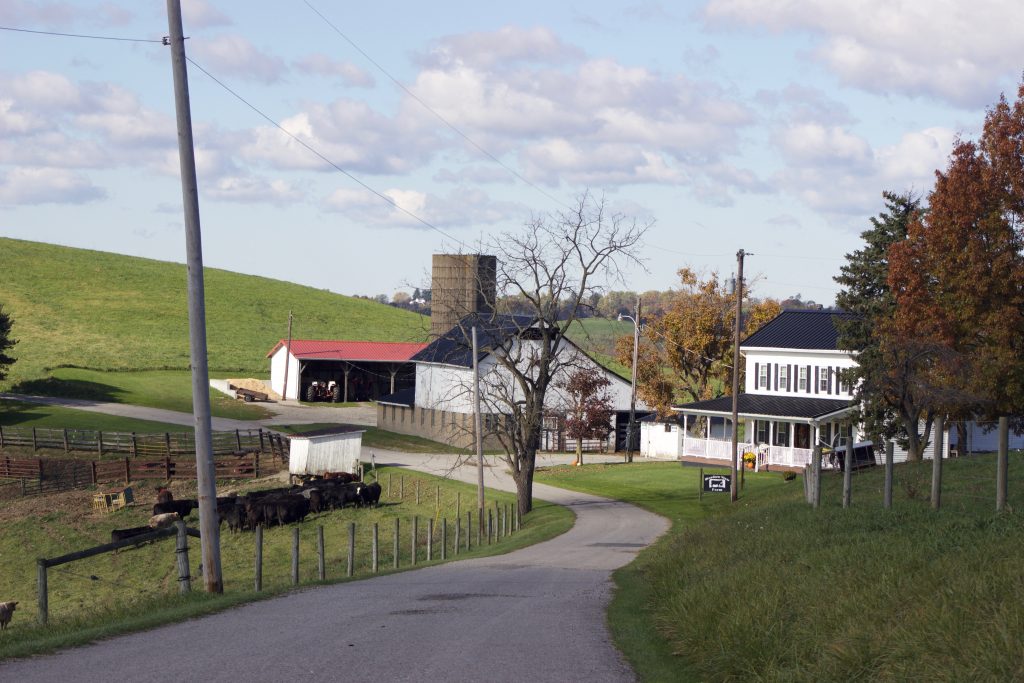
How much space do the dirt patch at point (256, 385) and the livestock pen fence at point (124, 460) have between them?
3165 centimetres

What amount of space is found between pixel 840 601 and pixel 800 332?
179 ft

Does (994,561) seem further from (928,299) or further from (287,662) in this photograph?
(928,299)

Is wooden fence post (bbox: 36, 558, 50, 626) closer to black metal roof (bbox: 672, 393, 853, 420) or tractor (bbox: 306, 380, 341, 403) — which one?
black metal roof (bbox: 672, 393, 853, 420)

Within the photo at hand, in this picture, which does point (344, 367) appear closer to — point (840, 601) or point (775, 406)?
point (775, 406)

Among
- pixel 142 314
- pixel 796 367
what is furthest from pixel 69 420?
pixel 142 314

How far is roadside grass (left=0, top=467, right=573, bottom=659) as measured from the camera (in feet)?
67.2

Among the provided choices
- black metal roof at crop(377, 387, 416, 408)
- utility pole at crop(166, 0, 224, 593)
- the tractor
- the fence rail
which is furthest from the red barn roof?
utility pole at crop(166, 0, 224, 593)

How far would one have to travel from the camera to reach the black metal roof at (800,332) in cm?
6181

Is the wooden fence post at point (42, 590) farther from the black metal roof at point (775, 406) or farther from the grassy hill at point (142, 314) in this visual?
the grassy hill at point (142, 314)

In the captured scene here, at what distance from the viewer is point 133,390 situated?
284ft

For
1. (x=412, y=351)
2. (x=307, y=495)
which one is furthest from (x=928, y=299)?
(x=412, y=351)

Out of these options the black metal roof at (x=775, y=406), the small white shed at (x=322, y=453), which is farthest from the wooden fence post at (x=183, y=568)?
the black metal roof at (x=775, y=406)

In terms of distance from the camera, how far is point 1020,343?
110 feet

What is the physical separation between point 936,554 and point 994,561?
1274 millimetres
